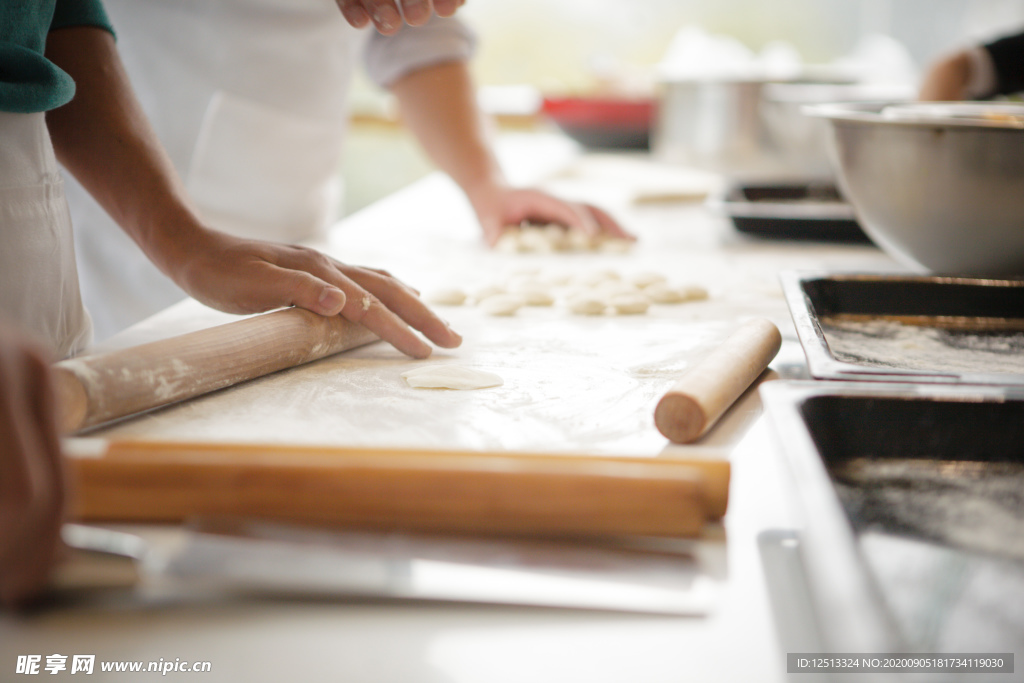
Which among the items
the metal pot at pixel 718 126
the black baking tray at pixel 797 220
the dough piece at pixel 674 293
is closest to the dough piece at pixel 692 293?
the dough piece at pixel 674 293

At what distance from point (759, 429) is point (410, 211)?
49.5 inches

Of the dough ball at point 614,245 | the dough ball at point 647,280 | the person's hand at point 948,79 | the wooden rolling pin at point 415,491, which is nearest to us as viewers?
the wooden rolling pin at point 415,491

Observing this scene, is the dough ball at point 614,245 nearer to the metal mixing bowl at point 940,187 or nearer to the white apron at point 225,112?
the metal mixing bowl at point 940,187

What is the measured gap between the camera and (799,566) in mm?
454

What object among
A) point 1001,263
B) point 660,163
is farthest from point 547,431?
point 660,163

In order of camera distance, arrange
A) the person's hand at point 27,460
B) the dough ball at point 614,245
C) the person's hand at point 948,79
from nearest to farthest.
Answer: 1. the person's hand at point 27,460
2. the dough ball at point 614,245
3. the person's hand at point 948,79

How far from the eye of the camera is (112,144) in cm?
87

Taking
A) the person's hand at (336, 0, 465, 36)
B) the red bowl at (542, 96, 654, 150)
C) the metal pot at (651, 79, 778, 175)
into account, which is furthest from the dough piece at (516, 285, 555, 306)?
the red bowl at (542, 96, 654, 150)

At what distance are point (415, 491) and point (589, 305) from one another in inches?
23.2

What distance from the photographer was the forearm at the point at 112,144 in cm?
85

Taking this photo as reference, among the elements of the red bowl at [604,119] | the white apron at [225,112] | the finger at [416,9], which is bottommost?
the finger at [416,9]

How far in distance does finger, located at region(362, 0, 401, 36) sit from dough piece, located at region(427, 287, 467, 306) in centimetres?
32

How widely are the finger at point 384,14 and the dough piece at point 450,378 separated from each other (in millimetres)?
447

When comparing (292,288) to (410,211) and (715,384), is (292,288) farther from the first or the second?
(410,211)
